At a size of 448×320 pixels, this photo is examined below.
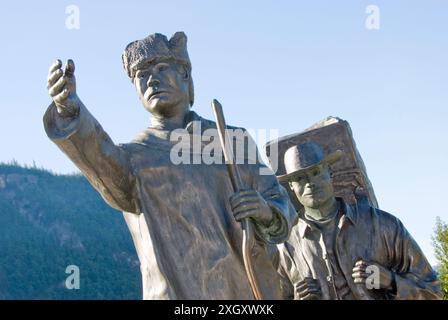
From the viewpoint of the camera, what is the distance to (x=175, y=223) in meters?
6.35

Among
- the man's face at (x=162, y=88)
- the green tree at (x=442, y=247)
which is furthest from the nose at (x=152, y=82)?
the green tree at (x=442, y=247)

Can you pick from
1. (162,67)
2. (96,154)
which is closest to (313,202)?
(162,67)

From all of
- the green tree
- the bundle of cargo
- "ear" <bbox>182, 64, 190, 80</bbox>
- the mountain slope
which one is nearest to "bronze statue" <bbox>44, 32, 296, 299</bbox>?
"ear" <bbox>182, 64, 190, 80</bbox>

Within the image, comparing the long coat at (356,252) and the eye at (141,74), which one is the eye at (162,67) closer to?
the eye at (141,74)

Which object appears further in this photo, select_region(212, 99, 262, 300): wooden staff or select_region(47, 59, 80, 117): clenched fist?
select_region(212, 99, 262, 300): wooden staff

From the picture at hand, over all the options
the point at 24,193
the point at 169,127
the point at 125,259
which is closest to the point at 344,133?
the point at 169,127

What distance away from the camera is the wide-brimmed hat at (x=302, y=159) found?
9.23 metres

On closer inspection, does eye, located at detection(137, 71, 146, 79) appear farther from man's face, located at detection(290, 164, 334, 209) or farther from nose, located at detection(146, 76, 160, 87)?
man's face, located at detection(290, 164, 334, 209)

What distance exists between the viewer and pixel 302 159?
30.5 feet

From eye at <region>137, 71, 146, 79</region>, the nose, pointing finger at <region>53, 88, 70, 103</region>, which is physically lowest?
pointing finger at <region>53, 88, 70, 103</region>

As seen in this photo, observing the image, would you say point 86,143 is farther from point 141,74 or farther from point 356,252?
point 356,252

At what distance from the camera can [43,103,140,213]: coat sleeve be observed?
20.1ft

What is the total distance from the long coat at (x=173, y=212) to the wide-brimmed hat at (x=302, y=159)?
264cm
